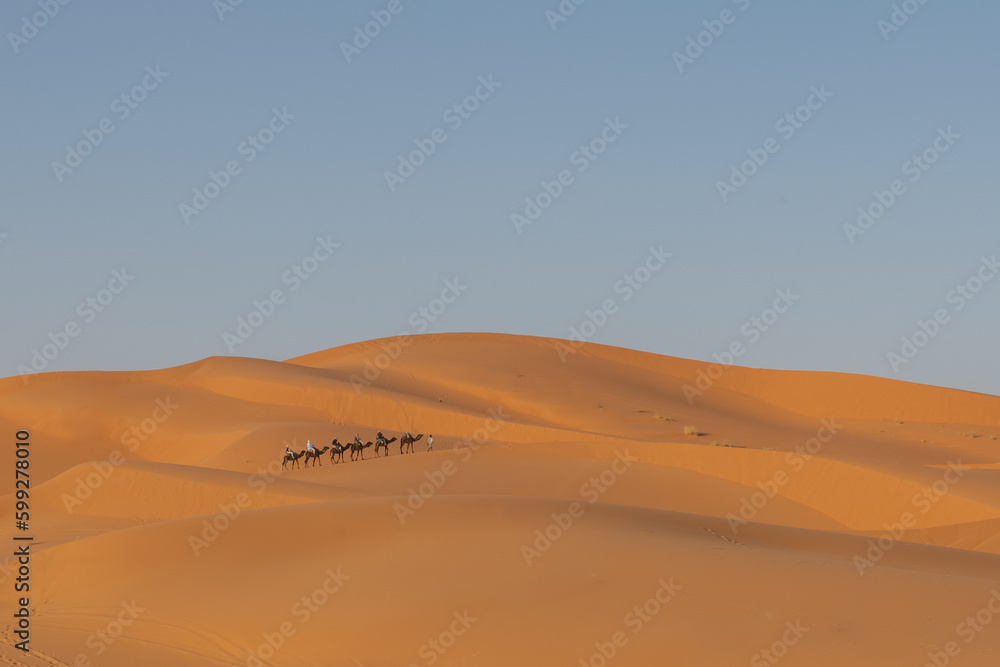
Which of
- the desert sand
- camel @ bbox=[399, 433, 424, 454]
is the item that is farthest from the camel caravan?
the desert sand

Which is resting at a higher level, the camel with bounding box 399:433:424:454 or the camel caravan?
the camel with bounding box 399:433:424:454

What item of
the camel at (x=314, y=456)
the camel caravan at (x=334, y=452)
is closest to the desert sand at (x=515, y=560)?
the camel at (x=314, y=456)

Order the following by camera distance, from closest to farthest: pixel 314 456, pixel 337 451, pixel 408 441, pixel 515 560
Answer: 1. pixel 515 560
2. pixel 314 456
3. pixel 337 451
4. pixel 408 441

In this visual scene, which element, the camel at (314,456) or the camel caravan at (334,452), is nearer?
the camel at (314,456)

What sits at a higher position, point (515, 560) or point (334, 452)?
point (515, 560)

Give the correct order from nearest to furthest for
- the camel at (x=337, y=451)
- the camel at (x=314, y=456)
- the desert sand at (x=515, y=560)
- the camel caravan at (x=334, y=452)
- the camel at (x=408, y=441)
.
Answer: the desert sand at (x=515, y=560) < the camel at (x=314, y=456) < the camel caravan at (x=334, y=452) < the camel at (x=337, y=451) < the camel at (x=408, y=441)

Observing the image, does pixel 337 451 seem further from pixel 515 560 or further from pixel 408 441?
pixel 515 560

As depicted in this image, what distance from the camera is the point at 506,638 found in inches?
421

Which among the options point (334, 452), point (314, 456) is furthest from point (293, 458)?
point (334, 452)

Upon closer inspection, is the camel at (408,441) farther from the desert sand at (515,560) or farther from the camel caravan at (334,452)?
the desert sand at (515,560)

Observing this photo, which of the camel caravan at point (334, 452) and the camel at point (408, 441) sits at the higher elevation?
the camel at point (408, 441)

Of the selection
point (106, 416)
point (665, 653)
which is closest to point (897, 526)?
point (665, 653)

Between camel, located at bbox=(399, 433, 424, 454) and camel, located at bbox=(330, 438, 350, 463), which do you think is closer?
camel, located at bbox=(330, 438, 350, 463)

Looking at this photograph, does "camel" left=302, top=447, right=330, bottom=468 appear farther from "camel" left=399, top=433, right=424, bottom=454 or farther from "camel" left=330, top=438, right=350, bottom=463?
"camel" left=399, top=433, right=424, bottom=454
